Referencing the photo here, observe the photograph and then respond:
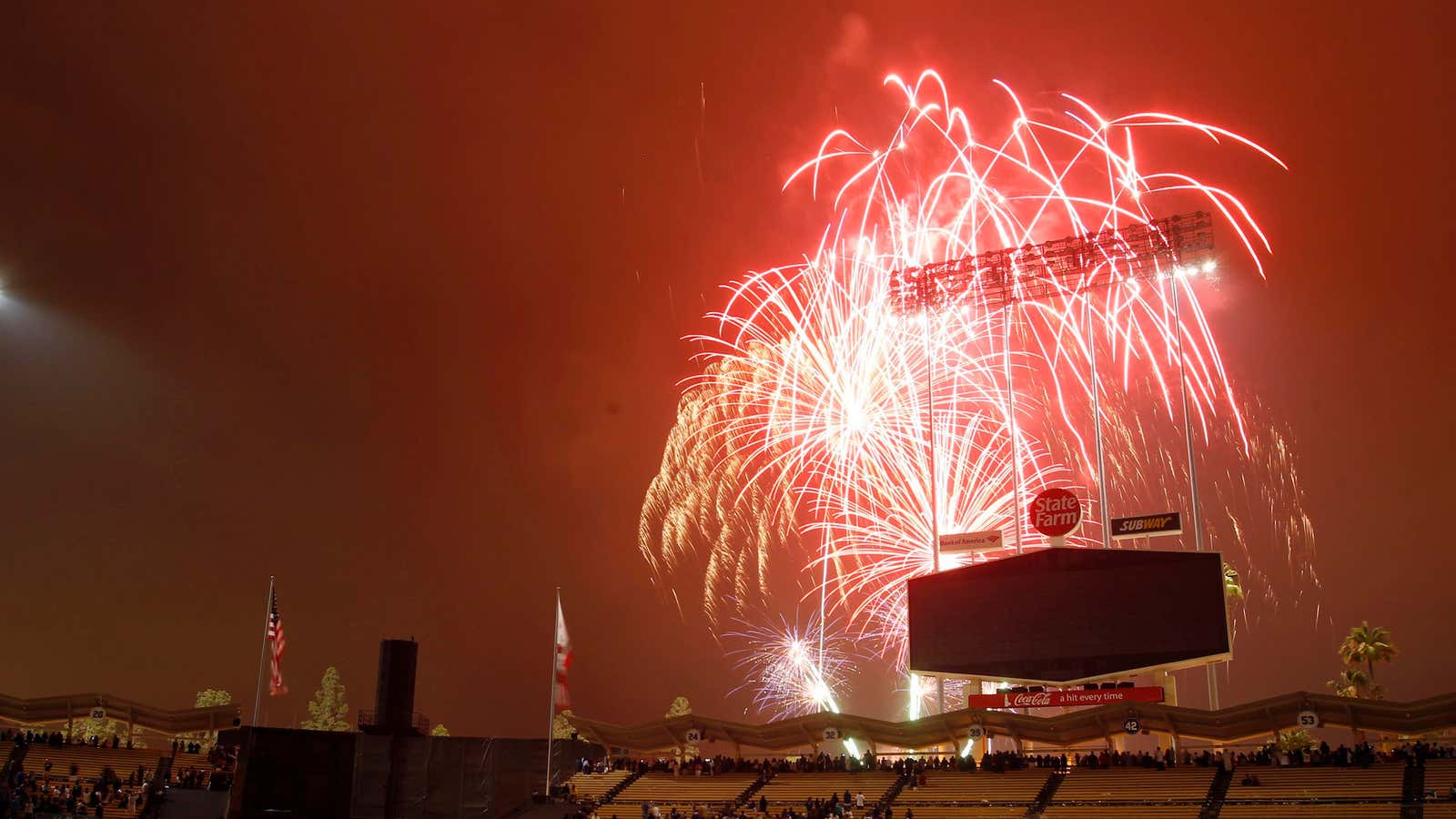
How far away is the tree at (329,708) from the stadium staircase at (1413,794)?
244ft

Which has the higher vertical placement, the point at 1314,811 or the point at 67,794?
the point at 1314,811

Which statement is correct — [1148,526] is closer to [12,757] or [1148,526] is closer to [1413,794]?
[1413,794]

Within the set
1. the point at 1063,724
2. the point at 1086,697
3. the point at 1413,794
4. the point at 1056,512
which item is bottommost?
the point at 1413,794

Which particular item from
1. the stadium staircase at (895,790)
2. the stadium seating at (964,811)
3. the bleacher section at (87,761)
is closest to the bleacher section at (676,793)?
the stadium staircase at (895,790)

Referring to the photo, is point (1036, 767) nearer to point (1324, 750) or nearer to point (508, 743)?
point (1324, 750)

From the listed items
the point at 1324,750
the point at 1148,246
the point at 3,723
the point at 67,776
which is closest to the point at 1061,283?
the point at 1148,246

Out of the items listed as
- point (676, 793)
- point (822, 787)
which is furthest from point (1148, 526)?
point (676, 793)

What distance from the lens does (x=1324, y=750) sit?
106 ft

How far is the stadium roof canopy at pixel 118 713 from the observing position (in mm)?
41781

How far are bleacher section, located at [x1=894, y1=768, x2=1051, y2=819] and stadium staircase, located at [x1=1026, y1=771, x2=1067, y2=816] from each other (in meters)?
0.13

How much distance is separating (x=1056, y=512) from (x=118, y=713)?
3389cm

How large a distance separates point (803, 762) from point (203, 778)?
64.6ft

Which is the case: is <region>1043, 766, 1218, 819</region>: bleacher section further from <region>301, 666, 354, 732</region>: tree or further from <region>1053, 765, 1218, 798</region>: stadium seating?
<region>301, 666, 354, 732</region>: tree

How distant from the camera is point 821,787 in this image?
38.0m
